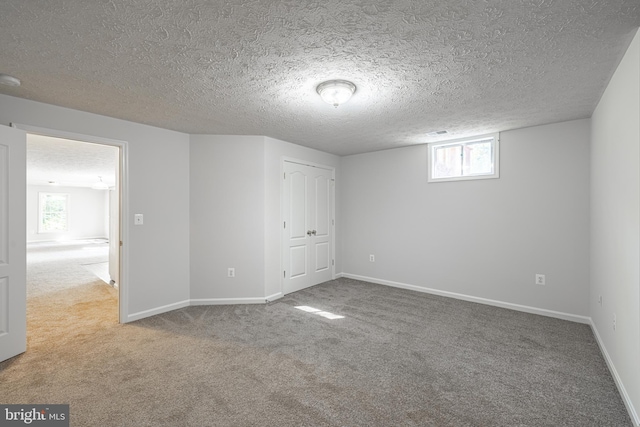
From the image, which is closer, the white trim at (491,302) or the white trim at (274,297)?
the white trim at (491,302)

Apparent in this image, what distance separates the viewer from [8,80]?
2.29m

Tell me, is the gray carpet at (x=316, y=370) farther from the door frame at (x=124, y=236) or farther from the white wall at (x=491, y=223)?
the white wall at (x=491, y=223)

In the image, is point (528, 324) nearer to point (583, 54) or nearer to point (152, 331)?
point (583, 54)

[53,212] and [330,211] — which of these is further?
[53,212]

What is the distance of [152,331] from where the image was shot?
3.19 m

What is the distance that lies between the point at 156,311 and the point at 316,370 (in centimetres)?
239

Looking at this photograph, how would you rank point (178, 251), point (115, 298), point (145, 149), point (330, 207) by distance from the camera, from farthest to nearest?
point (330, 207), point (115, 298), point (178, 251), point (145, 149)

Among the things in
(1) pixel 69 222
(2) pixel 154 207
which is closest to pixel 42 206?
(1) pixel 69 222

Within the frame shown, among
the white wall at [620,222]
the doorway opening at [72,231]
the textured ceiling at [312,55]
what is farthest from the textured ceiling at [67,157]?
the white wall at [620,222]

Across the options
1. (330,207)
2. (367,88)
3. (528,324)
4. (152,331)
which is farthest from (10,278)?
(528,324)

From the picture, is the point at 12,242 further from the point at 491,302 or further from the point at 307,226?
A: the point at 491,302

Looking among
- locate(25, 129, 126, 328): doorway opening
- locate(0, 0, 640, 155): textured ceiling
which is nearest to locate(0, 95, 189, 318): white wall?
locate(25, 129, 126, 328): doorway opening

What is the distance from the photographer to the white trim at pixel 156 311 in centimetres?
348

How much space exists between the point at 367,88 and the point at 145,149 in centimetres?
275
